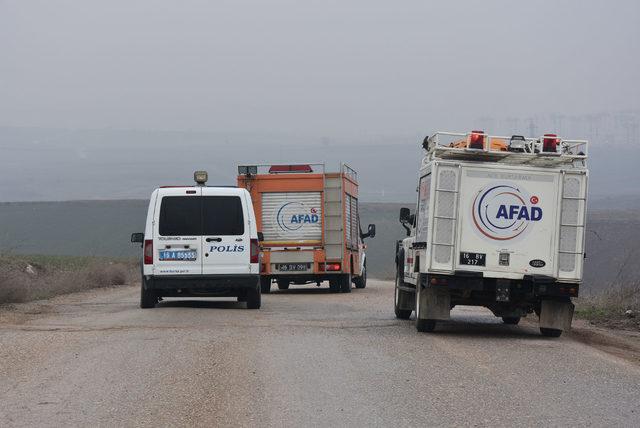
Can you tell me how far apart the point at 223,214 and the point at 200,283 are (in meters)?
1.32

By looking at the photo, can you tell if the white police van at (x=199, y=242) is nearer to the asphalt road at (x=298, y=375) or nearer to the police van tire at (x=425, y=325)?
the asphalt road at (x=298, y=375)

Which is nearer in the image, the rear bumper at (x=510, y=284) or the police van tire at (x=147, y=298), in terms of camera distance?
the rear bumper at (x=510, y=284)

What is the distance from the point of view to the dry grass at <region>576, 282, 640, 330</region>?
1913cm

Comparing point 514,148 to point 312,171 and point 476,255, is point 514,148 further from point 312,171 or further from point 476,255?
point 312,171

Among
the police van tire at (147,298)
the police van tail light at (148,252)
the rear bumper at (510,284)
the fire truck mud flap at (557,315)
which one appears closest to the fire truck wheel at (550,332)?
the fire truck mud flap at (557,315)

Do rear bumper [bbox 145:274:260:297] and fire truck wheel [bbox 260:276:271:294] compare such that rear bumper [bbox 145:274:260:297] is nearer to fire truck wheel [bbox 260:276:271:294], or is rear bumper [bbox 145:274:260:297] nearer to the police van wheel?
Answer: the police van wheel

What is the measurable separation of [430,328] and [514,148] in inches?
115

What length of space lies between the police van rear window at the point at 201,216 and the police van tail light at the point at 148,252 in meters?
0.27

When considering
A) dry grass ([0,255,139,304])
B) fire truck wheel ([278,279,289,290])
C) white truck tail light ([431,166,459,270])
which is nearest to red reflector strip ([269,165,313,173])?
fire truck wheel ([278,279,289,290])

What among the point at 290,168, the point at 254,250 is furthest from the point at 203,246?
the point at 290,168

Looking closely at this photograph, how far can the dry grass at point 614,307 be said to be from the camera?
1913 centimetres

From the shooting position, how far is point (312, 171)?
2766 cm

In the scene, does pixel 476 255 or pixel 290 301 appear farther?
pixel 290 301

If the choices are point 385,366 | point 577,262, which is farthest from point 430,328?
point 385,366
